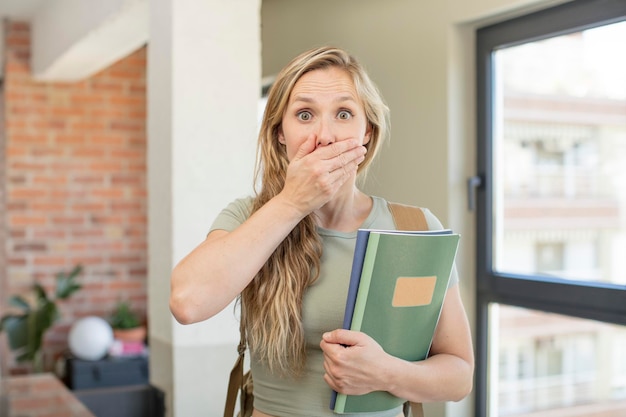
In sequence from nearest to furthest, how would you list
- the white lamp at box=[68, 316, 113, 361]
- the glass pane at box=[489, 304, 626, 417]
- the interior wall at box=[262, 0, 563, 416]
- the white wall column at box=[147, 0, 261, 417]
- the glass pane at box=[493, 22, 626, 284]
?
the white wall column at box=[147, 0, 261, 417], the interior wall at box=[262, 0, 563, 416], the white lamp at box=[68, 316, 113, 361], the glass pane at box=[489, 304, 626, 417], the glass pane at box=[493, 22, 626, 284]

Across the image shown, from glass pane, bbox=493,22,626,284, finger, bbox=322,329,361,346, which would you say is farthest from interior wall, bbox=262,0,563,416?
glass pane, bbox=493,22,626,284

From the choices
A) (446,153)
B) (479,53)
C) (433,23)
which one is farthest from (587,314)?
(433,23)

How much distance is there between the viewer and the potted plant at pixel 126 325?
5.27 m

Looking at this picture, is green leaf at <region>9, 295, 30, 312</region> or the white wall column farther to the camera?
green leaf at <region>9, 295, 30, 312</region>

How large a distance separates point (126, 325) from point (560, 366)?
348 cm

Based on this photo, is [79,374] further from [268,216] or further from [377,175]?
[268,216]

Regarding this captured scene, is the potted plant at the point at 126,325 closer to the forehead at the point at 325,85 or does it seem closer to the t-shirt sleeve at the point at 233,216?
the t-shirt sleeve at the point at 233,216

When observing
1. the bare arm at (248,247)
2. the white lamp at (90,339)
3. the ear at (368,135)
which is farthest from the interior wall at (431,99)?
the white lamp at (90,339)

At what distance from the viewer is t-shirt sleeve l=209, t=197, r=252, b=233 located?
4.56 ft

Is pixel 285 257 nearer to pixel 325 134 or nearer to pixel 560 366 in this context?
pixel 325 134

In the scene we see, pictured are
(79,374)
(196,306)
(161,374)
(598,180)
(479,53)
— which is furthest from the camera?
(598,180)

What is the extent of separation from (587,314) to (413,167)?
36.5 inches

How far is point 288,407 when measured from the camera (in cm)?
138

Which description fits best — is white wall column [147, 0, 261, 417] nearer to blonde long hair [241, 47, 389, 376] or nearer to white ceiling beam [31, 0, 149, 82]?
white ceiling beam [31, 0, 149, 82]
